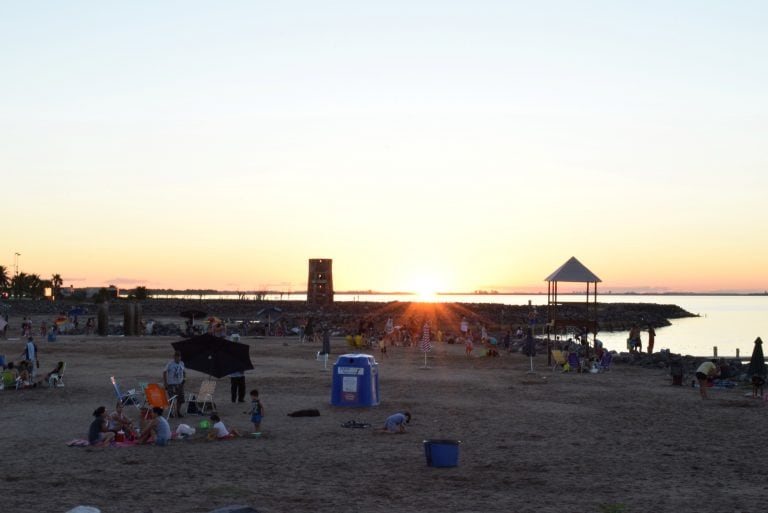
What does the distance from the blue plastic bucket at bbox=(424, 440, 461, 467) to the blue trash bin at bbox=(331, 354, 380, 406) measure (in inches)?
283

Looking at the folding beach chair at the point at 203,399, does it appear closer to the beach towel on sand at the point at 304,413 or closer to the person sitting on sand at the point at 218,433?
the beach towel on sand at the point at 304,413

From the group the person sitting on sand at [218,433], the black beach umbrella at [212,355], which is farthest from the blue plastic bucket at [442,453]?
the black beach umbrella at [212,355]

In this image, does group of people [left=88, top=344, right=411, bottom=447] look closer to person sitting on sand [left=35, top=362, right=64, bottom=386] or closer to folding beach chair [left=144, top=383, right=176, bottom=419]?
folding beach chair [left=144, top=383, right=176, bottom=419]

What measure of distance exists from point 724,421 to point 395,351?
25382 mm

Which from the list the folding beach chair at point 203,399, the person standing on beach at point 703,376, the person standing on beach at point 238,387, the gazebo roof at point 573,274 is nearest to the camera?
the folding beach chair at point 203,399

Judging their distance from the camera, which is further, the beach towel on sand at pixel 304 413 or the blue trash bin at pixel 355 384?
the blue trash bin at pixel 355 384

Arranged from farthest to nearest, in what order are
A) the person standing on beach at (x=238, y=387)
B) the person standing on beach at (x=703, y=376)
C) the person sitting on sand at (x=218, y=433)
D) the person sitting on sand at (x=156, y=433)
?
1. the person standing on beach at (x=703, y=376)
2. the person standing on beach at (x=238, y=387)
3. the person sitting on sand at (x=218, y=433)
4. the person sitting on sand at (x=156, y=433)

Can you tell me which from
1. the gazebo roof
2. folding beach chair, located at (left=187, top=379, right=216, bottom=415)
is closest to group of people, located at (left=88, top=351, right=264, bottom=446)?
folding beach chair, located at (left=187, top=379, right=216, bottom=415)

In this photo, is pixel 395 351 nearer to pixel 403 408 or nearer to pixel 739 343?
pixel 403 408

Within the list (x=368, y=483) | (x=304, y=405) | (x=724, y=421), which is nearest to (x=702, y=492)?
(x=368, y=483)

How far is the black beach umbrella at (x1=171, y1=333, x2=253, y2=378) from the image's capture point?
1909 cm

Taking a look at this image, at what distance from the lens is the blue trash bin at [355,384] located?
2009cm

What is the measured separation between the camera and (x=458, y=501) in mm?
10734

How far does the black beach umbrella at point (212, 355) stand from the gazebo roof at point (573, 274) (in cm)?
1913
